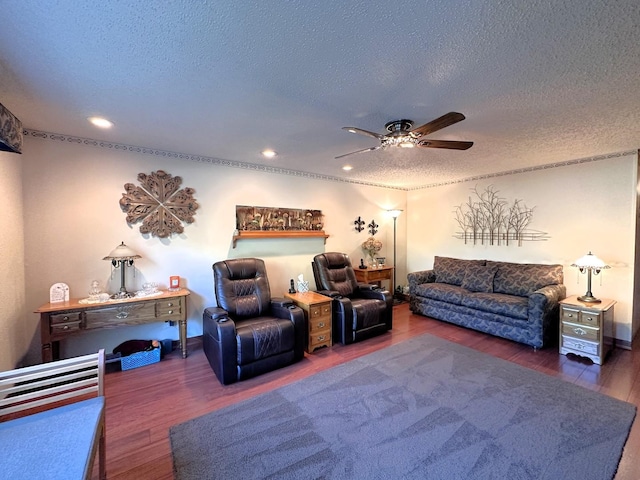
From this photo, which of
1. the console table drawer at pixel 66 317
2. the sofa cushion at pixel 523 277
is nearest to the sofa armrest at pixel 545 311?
the sofa cushion at pixel 523 277

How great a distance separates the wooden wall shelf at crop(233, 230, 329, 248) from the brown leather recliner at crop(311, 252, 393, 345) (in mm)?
548

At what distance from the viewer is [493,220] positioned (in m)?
4.70

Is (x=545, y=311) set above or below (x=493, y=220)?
below

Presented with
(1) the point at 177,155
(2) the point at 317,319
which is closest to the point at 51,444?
(2) the point at 317,319

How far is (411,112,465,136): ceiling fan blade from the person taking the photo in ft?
6.05

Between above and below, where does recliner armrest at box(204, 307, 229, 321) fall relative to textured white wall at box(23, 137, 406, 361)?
below

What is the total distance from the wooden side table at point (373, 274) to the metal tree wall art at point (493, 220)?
59.6 inches

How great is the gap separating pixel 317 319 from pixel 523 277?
3139mm

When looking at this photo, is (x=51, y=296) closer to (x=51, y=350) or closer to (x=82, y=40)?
(x=51, y=350)

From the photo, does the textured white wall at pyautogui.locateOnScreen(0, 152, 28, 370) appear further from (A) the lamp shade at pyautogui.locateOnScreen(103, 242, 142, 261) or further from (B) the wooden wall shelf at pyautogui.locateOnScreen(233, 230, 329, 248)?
(B) the wooden wall shelf at pyautogui.locateOnScreen(233, 230, 329, 248)

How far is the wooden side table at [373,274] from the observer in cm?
493

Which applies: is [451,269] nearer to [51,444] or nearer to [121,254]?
[121,254]

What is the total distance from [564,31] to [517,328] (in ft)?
11.2

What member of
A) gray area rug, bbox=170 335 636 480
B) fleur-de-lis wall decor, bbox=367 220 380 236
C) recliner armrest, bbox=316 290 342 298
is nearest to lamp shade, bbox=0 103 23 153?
gray area rug, bbox=170 335 636 480
